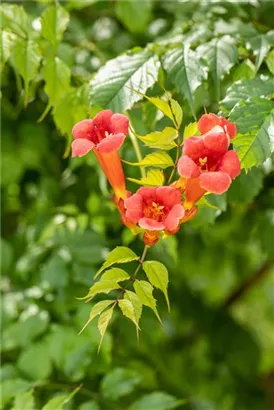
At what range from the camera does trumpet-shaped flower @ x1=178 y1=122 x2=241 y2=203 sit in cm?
100

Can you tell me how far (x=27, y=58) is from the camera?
1429 millimetres

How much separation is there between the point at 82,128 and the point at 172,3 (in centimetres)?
103

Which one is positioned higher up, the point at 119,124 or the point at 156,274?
the point at 119,124

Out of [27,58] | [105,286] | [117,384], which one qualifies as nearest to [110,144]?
[105,286]

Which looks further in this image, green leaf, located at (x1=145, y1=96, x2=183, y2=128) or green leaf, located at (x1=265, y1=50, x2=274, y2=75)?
green leaf, located at (x1=265, y1=50, x2=274, y2=75)

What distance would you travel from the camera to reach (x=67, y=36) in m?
2.00

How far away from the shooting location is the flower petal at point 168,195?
105 cm

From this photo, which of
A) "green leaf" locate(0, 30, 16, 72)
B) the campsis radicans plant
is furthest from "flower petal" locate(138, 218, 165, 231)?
"green leaf" locate(0, 30, 16, 72)

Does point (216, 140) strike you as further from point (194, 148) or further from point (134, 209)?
point (134, 209)

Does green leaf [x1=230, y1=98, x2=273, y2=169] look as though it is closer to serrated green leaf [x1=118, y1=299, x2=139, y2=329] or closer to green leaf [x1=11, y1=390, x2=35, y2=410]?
serrated green leaf [x1=118, y1=299, x2=139, y2=329]

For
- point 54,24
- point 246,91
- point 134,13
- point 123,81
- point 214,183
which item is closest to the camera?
point 214,183

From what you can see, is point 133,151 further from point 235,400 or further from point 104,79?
point 235,400

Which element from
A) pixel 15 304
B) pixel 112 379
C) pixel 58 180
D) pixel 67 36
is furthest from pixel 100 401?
pixel 67 36

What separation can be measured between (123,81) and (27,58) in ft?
0.72
